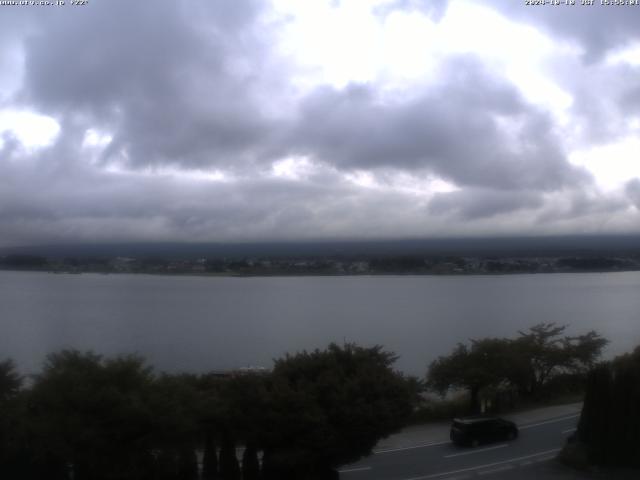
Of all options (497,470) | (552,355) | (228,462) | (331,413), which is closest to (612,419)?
(497,470)

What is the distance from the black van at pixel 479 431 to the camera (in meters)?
17.1

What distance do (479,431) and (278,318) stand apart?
132 feet

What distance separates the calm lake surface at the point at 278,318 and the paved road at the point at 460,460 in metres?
16.0

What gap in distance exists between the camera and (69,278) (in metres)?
115

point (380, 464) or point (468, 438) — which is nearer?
point (380, 464)

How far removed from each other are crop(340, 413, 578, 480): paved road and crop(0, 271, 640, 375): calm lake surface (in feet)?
52.7

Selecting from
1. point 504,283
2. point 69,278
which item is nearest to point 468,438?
point 504,283

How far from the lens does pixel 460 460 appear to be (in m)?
15.8

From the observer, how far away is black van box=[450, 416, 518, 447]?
56.2ft

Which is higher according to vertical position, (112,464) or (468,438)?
(112,464)

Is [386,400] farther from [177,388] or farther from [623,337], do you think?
[623,337]

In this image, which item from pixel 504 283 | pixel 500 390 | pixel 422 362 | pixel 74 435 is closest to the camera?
pixel 74 435

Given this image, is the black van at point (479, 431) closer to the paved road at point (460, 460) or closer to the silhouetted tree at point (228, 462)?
the paved road at point (460, 460)

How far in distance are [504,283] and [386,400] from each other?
9335 cm
